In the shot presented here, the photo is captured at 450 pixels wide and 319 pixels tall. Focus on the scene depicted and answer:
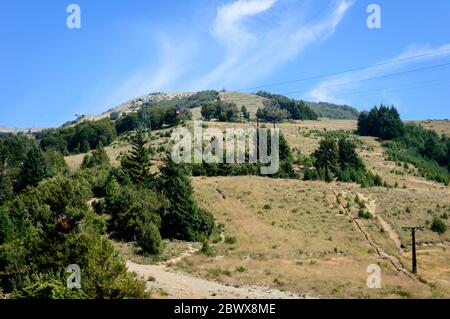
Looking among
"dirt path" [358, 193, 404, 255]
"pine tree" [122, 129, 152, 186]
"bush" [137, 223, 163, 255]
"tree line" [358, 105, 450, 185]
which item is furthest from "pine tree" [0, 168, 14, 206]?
"tree line" [358, 105, 450, 185]

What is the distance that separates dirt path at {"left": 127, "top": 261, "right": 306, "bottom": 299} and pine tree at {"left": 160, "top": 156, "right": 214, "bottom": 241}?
1299 centimetres

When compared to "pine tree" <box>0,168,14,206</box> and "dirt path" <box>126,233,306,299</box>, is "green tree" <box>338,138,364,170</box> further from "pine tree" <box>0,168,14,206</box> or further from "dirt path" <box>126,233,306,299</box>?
"pine tree" <box>0,168,14,206</box>

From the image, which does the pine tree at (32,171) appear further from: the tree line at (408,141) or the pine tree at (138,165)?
the tree line at (408,141)

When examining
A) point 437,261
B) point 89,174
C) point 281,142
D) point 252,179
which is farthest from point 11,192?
point 437,261

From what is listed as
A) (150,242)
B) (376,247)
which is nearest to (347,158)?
(376,247)

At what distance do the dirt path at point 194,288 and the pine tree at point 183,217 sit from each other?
12987 mm

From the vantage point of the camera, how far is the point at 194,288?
37781mm

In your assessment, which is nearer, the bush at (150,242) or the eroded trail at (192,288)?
the eroded trail at (192,288)

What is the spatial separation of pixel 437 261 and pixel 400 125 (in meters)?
99.7

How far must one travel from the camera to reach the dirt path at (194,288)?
116 ft

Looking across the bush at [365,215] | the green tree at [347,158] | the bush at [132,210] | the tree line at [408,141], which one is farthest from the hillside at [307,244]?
the tree line at [408,141]

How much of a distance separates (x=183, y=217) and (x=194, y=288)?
19.5 meters

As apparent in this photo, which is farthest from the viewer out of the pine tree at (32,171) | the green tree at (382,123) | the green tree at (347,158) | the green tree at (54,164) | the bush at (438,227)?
the green tree at (382,123)
